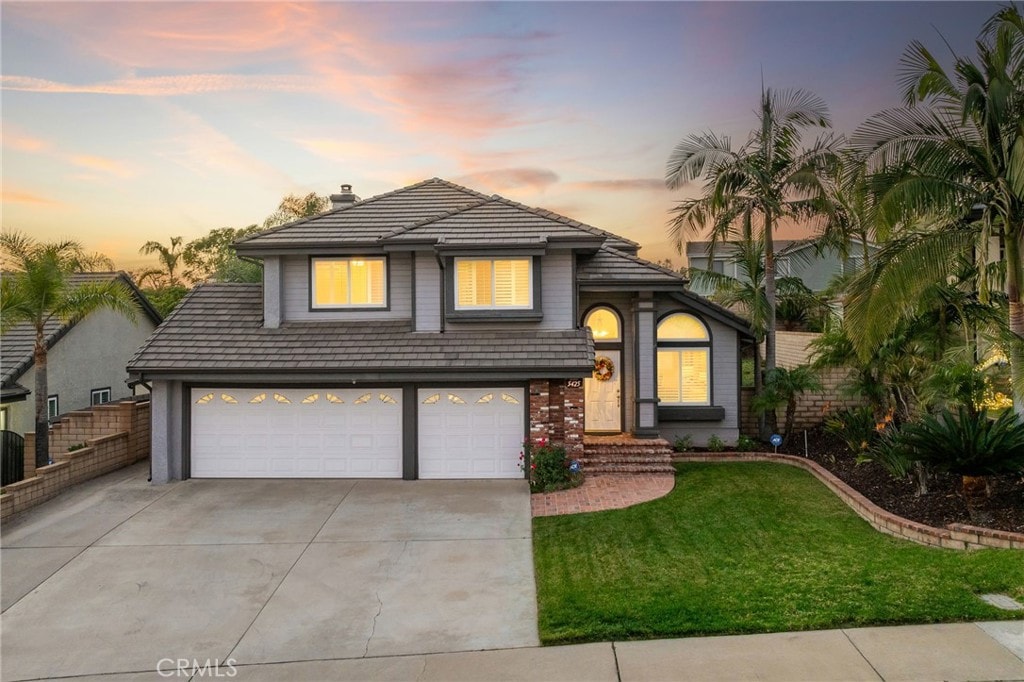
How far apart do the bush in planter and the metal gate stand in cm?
1134

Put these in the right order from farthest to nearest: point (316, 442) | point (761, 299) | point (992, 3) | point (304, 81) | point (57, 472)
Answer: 1. point (304, 81)
2. point (761, 299)
3. point (316, 442)
4. point (57, 472)
5. point (992, 3)

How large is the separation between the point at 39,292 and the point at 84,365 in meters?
6.07

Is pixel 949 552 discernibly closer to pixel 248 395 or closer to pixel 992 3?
pixel 992 3

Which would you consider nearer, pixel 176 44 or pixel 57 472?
pixel 57 472

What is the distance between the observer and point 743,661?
5227 mm

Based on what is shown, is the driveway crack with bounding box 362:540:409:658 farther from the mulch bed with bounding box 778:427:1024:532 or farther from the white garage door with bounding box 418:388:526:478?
the mulch bed with bounding box 778:427:1024:532

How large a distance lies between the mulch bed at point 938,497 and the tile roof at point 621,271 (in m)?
5.37

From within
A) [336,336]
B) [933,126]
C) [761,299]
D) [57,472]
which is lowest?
[57,472]

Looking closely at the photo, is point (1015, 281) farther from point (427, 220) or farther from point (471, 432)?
point (427, 220)

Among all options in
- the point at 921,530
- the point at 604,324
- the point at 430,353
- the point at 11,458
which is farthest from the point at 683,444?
the point at 11,458

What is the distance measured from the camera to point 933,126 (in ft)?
30.7

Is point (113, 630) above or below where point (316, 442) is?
below

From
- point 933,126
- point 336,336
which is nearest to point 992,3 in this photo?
point 933,126

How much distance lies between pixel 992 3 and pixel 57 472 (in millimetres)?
18446
